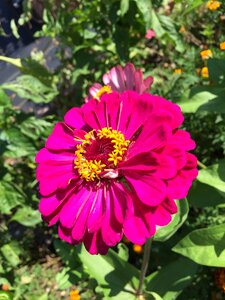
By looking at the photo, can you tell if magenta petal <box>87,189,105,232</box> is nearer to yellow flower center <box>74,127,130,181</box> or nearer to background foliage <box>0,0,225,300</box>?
Result: yellow flower center <box>74,127,130,181</box>

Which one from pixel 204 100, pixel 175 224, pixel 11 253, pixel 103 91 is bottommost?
pixel 11 253

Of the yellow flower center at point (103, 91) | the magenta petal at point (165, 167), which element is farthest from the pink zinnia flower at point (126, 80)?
the magenta petal at point (165, 167)

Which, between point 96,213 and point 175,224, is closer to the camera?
point 96,213

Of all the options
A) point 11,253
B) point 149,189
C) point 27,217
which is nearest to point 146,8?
point 149,189

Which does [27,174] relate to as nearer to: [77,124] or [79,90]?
[79,90]

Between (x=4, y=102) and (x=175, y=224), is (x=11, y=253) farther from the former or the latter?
(x=175, y=224)

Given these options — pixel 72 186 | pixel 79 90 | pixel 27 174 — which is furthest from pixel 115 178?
pixel 79 90
